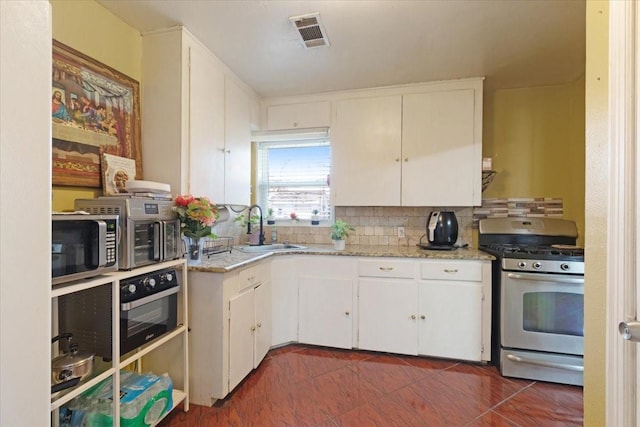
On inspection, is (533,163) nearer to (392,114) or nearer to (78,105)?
(392,114)

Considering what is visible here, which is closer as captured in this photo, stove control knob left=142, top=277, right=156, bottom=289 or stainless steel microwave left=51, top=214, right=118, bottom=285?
stainless steel microwave left=51, top=214, right=118, bottom=285

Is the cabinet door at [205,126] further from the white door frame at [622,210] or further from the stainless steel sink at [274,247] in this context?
the white door frame at [622,210]

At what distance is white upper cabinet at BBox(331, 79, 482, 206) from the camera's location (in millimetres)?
2699

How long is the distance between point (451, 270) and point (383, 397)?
1.07 meters

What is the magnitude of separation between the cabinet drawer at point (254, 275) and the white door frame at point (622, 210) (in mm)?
1792

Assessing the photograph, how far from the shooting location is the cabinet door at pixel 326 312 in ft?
8.48

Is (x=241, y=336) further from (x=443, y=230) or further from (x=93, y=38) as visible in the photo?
(x=93, y=38)

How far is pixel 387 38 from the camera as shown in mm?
2084

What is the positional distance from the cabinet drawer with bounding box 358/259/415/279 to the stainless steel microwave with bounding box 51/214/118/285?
1.77m

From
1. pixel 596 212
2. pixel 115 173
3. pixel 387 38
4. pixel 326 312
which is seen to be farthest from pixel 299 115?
pixel 596 212

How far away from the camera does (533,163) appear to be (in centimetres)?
291

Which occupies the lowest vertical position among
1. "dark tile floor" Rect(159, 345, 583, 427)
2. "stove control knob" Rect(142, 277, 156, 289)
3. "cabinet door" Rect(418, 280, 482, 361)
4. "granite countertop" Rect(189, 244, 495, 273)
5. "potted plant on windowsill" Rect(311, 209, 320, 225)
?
"dark tile floor" Rect(159, 345, 583, 427)

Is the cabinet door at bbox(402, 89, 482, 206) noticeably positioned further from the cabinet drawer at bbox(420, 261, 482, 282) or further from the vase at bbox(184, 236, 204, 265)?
the vase at bbox(184, 236, 204, 265)

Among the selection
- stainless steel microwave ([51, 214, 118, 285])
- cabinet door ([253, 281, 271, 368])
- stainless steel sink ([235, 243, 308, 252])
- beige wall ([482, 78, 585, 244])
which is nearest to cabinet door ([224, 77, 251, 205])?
stainless steel sink ([235, 243, 308, 252])
